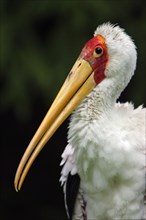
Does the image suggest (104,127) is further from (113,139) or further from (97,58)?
(97,58)

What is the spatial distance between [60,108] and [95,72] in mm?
328

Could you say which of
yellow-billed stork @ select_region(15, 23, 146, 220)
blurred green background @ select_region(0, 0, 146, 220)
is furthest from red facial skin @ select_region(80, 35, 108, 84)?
blurred green background @ select_region(0, 0, 146, 220)

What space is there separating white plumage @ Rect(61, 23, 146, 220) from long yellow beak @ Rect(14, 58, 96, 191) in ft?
0.17

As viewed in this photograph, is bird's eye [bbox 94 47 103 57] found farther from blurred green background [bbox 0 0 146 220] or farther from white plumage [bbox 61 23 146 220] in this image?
blurred green background [bbox 0 0 146 220]

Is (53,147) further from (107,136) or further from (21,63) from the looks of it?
(107,136)

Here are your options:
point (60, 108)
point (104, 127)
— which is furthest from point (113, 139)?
point (60, 108)

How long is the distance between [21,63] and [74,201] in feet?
9.23

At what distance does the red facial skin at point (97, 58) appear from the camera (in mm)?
5961

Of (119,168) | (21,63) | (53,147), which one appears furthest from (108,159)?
(53,147)

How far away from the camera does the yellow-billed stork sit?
19.2 feet

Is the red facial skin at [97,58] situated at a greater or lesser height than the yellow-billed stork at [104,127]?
greater

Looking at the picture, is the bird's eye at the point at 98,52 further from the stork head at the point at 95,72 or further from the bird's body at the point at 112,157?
the bird's body at the point at 112,157

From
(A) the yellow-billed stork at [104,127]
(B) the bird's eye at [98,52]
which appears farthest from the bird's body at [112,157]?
(B) the bird's eye at [98,52]

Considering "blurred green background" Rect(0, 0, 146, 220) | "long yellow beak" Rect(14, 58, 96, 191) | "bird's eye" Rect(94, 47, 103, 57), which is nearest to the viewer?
"long yellow beak" Rect(14, 58, 96, 191)
